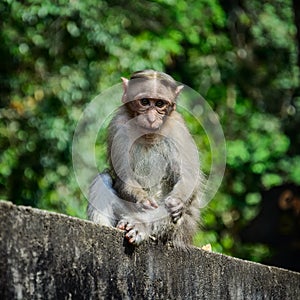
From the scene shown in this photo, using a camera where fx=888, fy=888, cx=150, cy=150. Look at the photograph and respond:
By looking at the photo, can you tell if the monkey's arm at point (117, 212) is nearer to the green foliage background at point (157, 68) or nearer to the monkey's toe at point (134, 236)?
the monkey's toe at point (134, 236)

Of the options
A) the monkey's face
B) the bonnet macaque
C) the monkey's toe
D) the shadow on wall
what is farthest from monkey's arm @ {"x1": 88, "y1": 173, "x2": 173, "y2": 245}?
the shadow on wall

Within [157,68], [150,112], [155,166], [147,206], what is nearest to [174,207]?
[147,206]

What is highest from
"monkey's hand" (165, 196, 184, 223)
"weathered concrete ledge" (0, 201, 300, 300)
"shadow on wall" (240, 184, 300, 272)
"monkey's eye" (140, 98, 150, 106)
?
"shadow on wall" (240, 184, 300, 272)

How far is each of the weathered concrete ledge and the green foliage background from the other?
2428mm

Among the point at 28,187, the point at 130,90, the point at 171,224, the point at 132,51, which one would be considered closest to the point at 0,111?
the point at 28,187

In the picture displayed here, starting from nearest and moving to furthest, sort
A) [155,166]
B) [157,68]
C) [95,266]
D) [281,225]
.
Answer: [95,266] < [155,166] < [157,68] < [281,225]

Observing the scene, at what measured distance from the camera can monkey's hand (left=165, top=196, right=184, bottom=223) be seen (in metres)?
5.26

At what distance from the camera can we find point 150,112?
571 centimetres

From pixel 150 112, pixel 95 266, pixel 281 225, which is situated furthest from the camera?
pixel 281 225

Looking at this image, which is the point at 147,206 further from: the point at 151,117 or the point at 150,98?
the point at 150,98

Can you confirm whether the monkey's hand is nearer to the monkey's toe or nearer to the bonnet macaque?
the bonnet macaque

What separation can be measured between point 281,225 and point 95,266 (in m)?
8.40

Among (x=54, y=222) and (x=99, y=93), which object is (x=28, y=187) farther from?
(x=54, y=222)

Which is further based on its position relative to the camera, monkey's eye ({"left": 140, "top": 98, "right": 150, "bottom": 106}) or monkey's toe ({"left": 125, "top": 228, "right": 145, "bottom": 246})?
monkey's eye ({"left": 140, "top": 98, "right": 150, "bottom": 106})
